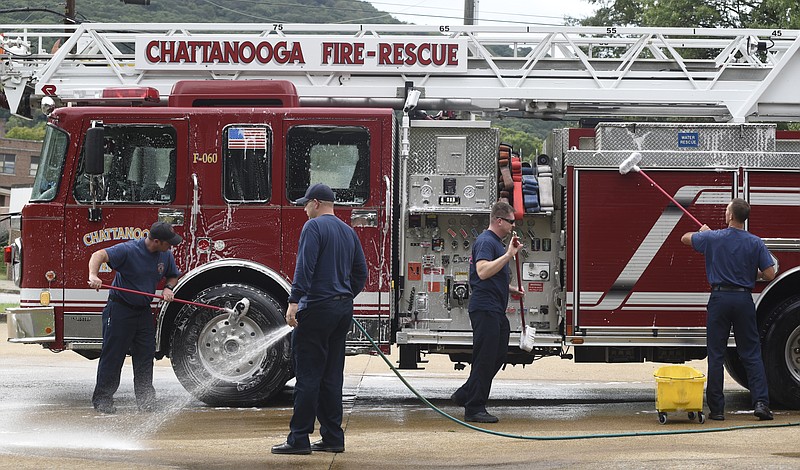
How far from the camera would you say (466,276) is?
970cm

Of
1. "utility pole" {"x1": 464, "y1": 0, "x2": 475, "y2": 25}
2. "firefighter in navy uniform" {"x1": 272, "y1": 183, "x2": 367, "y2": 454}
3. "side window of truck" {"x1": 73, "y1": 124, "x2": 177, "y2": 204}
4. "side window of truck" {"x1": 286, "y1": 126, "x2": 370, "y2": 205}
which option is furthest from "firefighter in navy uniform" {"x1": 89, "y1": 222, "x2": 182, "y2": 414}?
"utility pole" {"x1": 464, "y1": 0, "x2": 475, "y2": 25}

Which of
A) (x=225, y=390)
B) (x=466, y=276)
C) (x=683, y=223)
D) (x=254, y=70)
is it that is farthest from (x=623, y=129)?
(x=225, y=390)

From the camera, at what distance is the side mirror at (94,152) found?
931 centimetres

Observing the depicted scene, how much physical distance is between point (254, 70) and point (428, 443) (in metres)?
4.40

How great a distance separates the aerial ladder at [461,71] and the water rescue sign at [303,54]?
1 cm

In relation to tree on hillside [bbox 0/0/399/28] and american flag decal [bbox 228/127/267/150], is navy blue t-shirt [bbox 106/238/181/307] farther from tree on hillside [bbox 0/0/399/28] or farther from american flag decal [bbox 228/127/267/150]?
tree on hillside [bbox 0/0/399/28]

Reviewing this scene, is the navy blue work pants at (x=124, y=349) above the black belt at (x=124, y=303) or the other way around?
the other way around

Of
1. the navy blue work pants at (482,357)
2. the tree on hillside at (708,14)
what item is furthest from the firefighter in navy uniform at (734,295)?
the tree on hillside at (708,14)

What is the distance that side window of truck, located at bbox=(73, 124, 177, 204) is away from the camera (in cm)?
962

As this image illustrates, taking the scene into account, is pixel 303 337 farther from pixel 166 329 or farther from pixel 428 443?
pixel 166 329

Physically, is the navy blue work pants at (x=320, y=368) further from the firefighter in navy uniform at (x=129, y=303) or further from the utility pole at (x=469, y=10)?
the utility pole at (x=469, y=10)

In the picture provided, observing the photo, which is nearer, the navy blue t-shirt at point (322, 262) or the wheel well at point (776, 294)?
the navy blue t-shirt at point (322, 262)

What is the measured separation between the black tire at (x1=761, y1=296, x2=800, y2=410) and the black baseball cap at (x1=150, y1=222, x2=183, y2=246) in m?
5.14

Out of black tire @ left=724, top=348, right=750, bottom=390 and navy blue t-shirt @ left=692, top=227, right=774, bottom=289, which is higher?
navy blue t-shirt @ left=692, top=227, right=774, bottom=289
